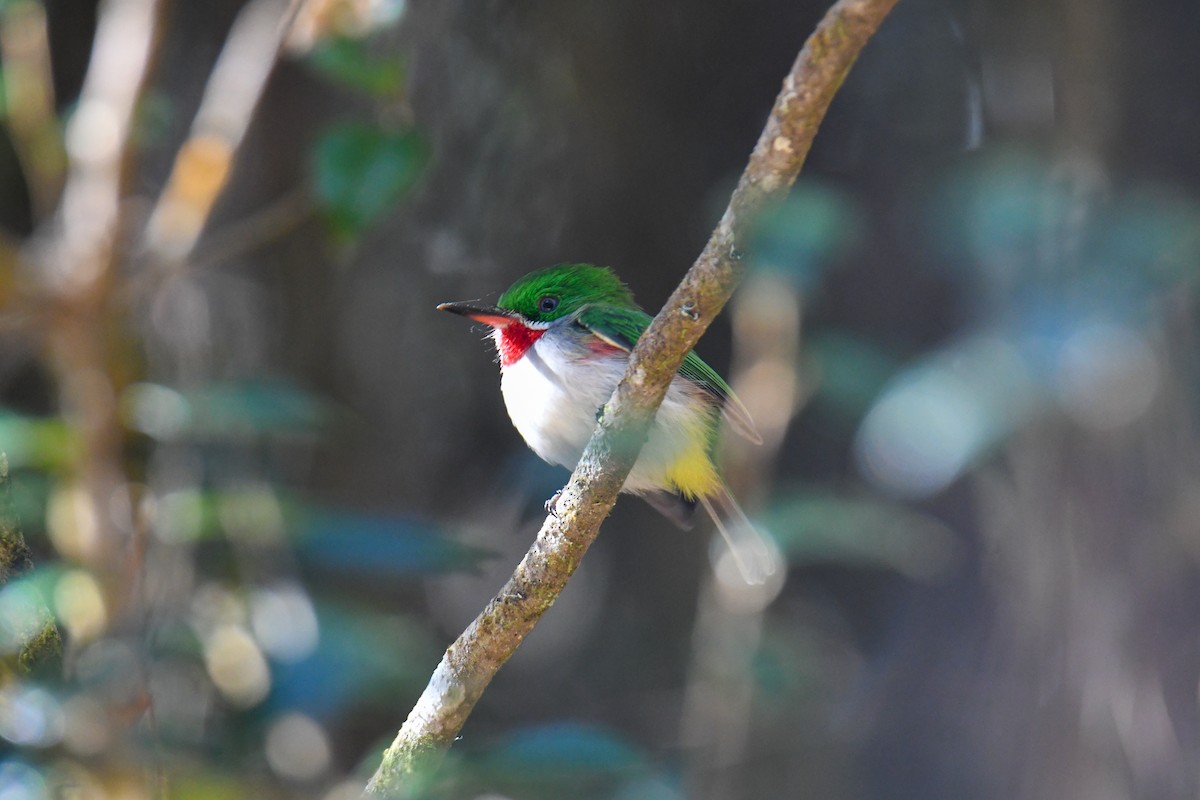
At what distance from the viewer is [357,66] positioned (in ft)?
10.3

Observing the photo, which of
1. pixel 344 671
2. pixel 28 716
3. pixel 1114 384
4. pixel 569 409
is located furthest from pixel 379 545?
pixel 1114 384

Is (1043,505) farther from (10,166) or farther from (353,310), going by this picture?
(10,166)

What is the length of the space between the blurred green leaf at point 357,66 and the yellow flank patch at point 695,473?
52.8 inches

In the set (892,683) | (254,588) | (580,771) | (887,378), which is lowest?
(892,683)

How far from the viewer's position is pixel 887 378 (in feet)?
8.72

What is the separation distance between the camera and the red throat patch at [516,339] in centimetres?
374

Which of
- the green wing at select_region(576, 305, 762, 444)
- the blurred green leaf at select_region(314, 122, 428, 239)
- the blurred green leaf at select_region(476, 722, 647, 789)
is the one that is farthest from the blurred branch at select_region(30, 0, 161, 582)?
the green wing at select_region(576, 305, 762, 444)

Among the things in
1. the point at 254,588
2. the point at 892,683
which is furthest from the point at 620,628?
the point at 254,588

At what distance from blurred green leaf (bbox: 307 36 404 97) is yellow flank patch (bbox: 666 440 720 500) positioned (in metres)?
1.34

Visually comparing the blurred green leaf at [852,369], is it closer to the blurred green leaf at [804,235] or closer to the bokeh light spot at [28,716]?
the blurred green leaf at [804,235]

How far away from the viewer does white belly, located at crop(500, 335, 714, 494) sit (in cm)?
341

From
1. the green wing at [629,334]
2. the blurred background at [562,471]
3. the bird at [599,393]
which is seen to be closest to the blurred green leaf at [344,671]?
the blurred background at [562,471]

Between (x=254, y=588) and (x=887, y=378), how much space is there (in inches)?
94.6

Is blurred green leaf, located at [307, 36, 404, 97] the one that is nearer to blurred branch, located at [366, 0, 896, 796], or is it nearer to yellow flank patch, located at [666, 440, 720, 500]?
yellow flank patch, located at [666, 440, 720, 500]
